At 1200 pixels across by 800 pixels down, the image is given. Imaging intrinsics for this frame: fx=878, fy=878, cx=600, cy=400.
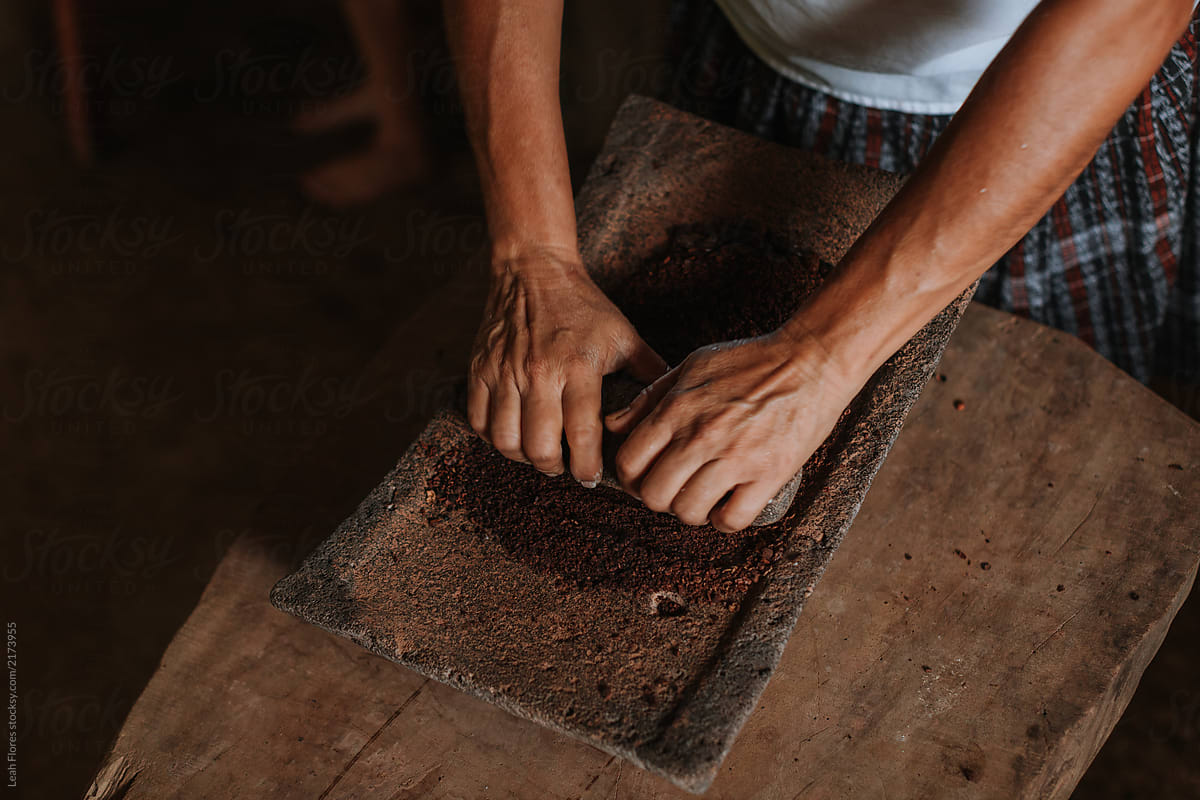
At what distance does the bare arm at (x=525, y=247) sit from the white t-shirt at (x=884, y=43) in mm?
410

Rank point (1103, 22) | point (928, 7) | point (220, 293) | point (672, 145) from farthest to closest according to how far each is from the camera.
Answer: point (220, 293) → point (672, 145) → point (928, 7) → point (1103, 22)

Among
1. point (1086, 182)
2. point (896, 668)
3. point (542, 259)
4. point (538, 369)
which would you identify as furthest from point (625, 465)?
point (1086, 182)

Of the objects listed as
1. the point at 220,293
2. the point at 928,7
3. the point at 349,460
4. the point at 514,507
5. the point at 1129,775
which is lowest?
the point at 1129,775

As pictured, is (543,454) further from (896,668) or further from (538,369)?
(896,668)

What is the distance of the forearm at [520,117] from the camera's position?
1400 millimetres

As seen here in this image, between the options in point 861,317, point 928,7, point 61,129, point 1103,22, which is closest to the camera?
point 1103,22

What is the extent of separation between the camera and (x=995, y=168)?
1.09 m

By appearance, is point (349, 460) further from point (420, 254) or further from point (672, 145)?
point (420, 254)

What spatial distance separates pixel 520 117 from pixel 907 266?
0.65 metres

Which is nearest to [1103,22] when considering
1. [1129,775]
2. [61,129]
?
[1129,775]

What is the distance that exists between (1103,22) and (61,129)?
3523mm

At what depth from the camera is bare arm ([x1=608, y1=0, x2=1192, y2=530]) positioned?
3.44 feet

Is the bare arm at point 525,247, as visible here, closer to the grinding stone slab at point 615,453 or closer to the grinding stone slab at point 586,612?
the grinding stone slab at point 615,453

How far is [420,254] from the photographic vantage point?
298 centimetres
